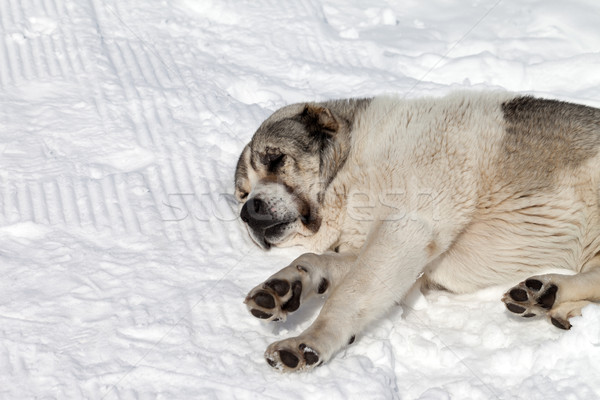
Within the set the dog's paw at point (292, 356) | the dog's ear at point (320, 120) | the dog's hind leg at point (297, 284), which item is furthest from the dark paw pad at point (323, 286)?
the dog's ear at point (320, 120)

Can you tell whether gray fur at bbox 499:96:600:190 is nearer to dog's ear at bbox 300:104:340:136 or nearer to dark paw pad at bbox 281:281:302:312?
dog's ear at bbox 300:104:340:136

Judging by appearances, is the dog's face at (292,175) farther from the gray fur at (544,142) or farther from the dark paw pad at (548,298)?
the dark paw pad at (548,298)

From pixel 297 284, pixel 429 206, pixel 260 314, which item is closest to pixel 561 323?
pixel 429 206

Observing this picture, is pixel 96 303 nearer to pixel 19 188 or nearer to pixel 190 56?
pixel 19 188

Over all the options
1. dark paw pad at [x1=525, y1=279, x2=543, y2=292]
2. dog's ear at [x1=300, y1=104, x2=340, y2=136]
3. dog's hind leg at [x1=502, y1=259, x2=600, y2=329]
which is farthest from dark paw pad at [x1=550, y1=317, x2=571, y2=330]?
dog's ear at [x1=300, y1=104, x2=340, y2=136]

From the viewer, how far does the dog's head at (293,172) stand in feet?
13.1

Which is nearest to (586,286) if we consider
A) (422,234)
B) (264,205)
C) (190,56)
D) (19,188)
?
(422,234)

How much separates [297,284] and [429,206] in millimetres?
802

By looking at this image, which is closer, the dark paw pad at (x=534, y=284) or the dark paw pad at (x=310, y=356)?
the dark paw pad at (x=310, y=356)

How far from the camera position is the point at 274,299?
3354 mm

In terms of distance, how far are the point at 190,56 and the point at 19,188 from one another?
7.59 feet

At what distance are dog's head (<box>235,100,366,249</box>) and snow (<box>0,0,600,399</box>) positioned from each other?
229 millimetres

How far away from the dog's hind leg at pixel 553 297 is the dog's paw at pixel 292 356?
1018 mm

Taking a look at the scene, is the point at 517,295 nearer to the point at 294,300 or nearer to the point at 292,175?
the point at 294,300
